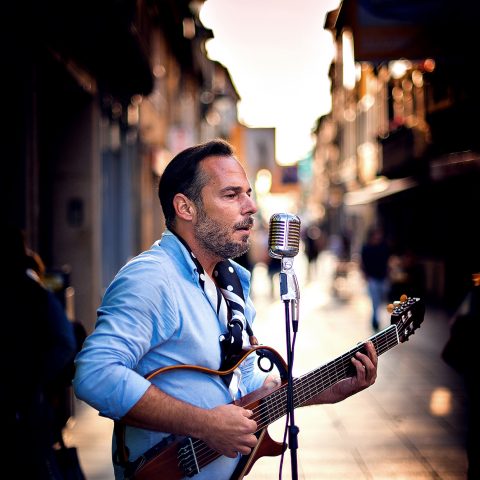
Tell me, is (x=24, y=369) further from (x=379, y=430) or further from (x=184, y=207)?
(x=379, y=430)

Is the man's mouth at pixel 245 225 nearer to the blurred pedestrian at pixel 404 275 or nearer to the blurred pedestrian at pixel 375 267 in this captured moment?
the blurred pedestrian at pixel 375 267

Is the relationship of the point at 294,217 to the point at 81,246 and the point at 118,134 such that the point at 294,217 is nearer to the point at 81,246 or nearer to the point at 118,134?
the point at 81,246

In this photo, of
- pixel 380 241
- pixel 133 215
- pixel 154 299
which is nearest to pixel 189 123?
pixel 133 215

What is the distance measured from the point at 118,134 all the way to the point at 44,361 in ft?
32.2

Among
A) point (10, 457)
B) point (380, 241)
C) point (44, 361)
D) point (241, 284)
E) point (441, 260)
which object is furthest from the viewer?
point (441, 260)

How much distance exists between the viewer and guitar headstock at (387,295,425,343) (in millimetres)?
3109

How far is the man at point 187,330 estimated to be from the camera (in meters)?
2.12

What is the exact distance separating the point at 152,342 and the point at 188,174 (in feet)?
2.20

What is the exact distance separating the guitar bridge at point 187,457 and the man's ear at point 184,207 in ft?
2.73

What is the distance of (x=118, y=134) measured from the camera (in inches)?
531

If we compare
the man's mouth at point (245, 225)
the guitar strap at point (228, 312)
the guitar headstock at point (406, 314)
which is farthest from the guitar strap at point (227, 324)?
the guitar headstock at point (406, 314)

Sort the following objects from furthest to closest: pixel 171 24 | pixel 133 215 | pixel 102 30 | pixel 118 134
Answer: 1. pixel 171 24
2. pixel 133 215
3. pixel 118 134
4. pixel 102 30

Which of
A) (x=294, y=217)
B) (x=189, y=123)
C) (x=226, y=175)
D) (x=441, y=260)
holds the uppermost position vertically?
(x=189, y=123)

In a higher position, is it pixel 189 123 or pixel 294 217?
pixel 189 123
